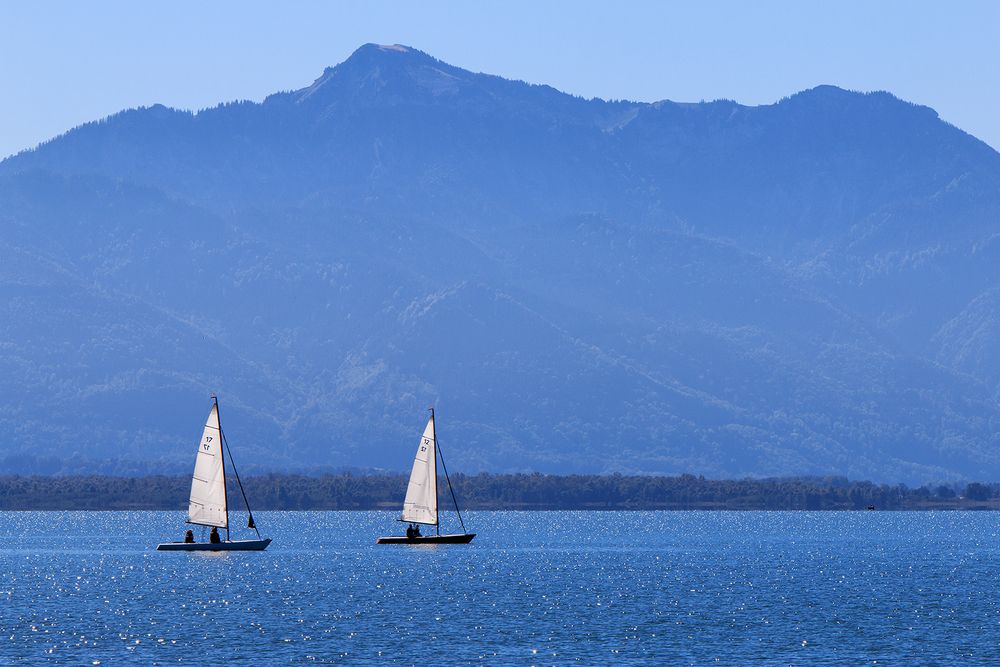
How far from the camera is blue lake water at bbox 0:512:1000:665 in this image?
9612 centimetres

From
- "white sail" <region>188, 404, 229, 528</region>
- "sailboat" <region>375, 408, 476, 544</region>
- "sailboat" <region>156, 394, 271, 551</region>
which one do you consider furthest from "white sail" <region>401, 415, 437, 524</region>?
"white sail" <region>188, 404, 229, 528</region>

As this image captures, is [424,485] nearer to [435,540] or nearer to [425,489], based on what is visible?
[425,489]

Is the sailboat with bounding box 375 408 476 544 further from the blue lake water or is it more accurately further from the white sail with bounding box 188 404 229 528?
the white sail with bounding box 188 404 229 528

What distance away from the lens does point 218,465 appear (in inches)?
6467

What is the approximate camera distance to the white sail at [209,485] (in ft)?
535

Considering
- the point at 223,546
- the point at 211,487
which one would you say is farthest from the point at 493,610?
the point at 223,546

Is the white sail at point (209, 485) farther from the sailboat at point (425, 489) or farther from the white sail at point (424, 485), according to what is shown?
the white sail at point (424, 485)

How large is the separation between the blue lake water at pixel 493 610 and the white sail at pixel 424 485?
13.1 feet

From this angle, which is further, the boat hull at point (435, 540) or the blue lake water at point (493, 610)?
the boat hull at point (435, 540)

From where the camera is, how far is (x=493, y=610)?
388ft

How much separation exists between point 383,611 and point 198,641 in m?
18.9

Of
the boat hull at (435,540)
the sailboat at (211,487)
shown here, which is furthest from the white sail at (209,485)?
the boat hull at (435,540)

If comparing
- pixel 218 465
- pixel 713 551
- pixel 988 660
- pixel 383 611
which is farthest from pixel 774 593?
pixel 713 551

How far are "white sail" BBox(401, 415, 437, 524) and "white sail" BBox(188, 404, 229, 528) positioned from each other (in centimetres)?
1772
